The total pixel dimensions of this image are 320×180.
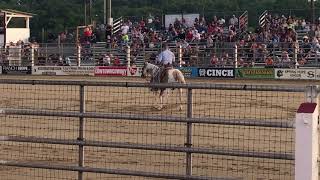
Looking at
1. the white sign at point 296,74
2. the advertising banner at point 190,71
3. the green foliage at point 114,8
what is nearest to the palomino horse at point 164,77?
the white sign at point 296,74

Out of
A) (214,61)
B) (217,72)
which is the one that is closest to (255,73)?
(217,72)

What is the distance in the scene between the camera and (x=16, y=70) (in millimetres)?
42344

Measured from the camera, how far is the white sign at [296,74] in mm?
32844

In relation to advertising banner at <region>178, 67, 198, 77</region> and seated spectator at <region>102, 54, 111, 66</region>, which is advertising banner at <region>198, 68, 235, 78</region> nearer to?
advertising banner at <region>178, 67, 198, 77</region>

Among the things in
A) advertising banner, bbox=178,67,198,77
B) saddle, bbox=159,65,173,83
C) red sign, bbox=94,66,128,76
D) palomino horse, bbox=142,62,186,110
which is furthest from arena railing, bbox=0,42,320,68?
saddle, bbox=159,65,173,83

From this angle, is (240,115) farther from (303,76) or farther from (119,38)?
(119,38)

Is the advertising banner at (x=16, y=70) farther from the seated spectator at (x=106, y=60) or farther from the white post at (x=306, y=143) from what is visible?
the white post at (x=306, y=143)

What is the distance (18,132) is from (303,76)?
2185 centimetres

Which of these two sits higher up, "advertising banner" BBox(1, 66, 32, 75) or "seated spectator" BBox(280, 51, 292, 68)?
"seated spectator" BBox(280, 51, 292, 68)

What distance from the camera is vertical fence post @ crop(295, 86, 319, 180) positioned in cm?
595

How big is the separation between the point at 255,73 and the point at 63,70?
469 inches

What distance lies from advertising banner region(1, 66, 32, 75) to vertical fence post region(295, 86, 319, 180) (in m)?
36.9

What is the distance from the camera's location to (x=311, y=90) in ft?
20.5

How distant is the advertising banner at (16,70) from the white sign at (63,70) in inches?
20.9
